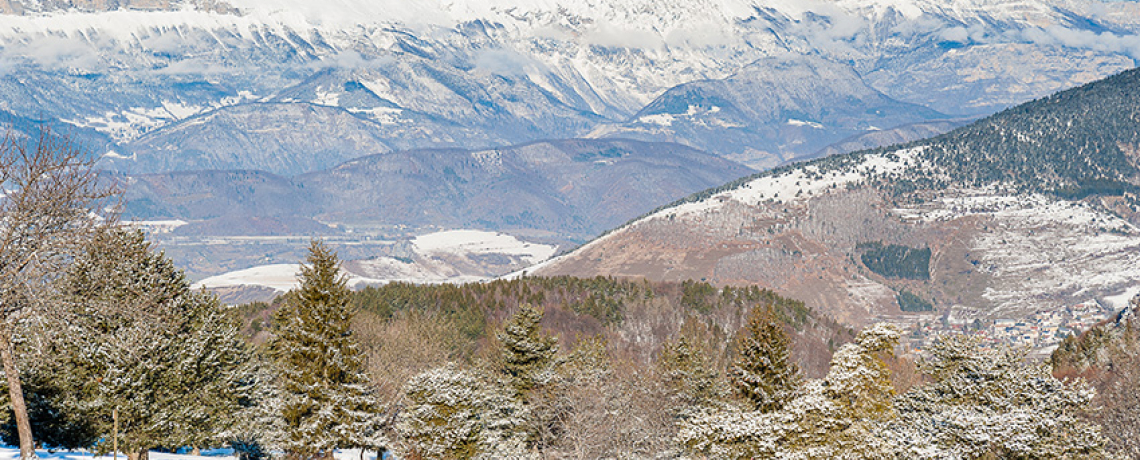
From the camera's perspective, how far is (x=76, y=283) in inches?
1784

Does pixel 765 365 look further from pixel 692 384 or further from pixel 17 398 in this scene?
pixel 17 398

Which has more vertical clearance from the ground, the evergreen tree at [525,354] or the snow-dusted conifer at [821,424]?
the evergreen tree at [525,354]

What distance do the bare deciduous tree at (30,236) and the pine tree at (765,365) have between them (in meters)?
36.6

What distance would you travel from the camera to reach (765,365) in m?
56.6

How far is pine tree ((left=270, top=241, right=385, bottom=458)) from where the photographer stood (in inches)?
2057

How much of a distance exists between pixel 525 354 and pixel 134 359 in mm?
29440

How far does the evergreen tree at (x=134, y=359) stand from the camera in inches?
1757

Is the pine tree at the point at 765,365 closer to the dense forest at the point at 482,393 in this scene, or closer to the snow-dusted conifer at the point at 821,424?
the dense forest at the point at 482,393

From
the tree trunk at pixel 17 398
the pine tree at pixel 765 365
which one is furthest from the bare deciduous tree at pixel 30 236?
the pine tree at pixel 765 365

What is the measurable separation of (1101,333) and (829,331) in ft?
365

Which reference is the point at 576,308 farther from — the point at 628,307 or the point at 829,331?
the point at 829,331

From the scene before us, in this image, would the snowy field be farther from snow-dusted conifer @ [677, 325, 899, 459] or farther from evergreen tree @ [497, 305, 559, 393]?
snow-dusted conifer @ [677, 325, 899, 459]

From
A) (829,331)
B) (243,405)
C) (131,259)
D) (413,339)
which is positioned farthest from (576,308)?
(131,259)

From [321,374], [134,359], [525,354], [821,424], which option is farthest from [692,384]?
[134,359]
